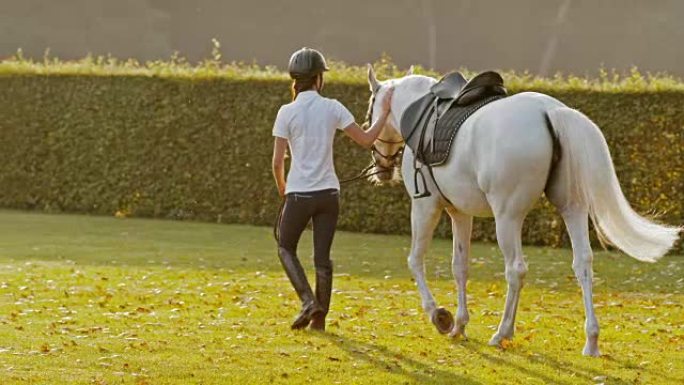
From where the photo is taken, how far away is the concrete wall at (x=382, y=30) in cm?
5031

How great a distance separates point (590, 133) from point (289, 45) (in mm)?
42618

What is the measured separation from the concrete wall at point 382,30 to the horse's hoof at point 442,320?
40.5 meters

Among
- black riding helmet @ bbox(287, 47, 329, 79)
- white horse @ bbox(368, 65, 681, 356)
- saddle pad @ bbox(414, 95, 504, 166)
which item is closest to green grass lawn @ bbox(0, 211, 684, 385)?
white horse @ bbox(368, 65, 681, 356)

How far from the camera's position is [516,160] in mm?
9242

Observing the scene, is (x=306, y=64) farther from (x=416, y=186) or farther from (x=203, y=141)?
(x=203, y=141)

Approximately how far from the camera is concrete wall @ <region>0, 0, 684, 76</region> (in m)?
50.3

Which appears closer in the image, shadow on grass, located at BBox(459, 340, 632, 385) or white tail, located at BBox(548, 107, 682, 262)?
shadow on grass, located at BBox(459, 340, 632, 385)

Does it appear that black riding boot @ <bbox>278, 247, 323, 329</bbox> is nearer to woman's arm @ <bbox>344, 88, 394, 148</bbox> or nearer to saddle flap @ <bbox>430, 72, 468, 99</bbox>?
woman's arm @ <bbox>344, 88, 394, 148</bbox>

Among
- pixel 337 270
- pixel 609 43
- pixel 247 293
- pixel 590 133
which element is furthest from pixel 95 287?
pixel 609 43

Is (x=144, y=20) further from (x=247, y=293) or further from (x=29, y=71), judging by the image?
(x=247, y=293)

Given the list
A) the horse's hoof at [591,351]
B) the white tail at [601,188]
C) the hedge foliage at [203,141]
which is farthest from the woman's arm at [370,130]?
the hedge foliage at [203,141]

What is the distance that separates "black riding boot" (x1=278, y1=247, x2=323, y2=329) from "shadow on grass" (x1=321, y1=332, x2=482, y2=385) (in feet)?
0.69

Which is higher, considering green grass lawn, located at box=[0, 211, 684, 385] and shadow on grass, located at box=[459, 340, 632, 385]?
shadow on grass, located at box=[459, 340, 632, 385]

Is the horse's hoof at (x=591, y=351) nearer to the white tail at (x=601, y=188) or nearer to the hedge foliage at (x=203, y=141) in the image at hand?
the white tail at (x=601, y=188)
